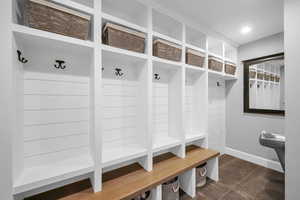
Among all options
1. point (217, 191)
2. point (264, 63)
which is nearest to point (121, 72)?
point (217, 191)

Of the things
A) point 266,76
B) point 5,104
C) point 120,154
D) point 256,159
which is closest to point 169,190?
point 120,154

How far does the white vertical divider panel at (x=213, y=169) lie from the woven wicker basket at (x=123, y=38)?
1936 millimetres

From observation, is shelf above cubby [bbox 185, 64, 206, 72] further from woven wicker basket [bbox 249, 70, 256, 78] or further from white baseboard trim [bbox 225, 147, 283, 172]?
white baseboard trim [bbox 225, 147, 283, 172]

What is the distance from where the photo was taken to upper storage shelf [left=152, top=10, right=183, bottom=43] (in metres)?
1.66

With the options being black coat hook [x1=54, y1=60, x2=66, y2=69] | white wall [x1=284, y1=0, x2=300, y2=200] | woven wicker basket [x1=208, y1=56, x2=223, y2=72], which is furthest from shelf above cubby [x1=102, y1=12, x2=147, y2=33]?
white wall [x1=284, y1=0, x2=300, y2=200]

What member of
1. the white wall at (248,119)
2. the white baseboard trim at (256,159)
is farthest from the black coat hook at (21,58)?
the white baseboard trim at (256,159)

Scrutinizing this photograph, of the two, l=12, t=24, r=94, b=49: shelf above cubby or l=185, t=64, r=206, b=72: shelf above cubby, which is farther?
l=185, t=64, r=206, b=72: shelf above cubby

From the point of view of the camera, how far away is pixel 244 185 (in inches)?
74.5

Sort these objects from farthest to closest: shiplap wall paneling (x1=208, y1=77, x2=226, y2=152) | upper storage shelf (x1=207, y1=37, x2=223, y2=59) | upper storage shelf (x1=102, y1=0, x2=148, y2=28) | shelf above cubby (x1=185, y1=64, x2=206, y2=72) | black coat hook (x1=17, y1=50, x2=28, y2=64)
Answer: shiplap wall paneling (x1=208, y1=77, x2=226, y2=152)
upper storage shelf (x1=207, y1=37, x2=223, y2=59)
shelf above cubby (x1=185, y1=64, x2=206, y2=72)
upper storage shelf (x1=102, y1=0, x2=148, y2=28)
black coat hook (x1=17, y1=50, x2=28, y2=64)

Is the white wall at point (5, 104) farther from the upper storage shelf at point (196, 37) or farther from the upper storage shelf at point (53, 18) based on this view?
the upper storage shelf at point (196, 37)

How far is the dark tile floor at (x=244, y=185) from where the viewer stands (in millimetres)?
1687

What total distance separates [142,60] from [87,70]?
0.59m

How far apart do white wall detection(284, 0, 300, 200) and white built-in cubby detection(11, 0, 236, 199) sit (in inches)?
38.7

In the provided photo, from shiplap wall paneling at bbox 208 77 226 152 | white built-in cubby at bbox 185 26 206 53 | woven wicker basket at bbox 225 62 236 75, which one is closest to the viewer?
white built-in cubby at bbox 185 26 206 53
